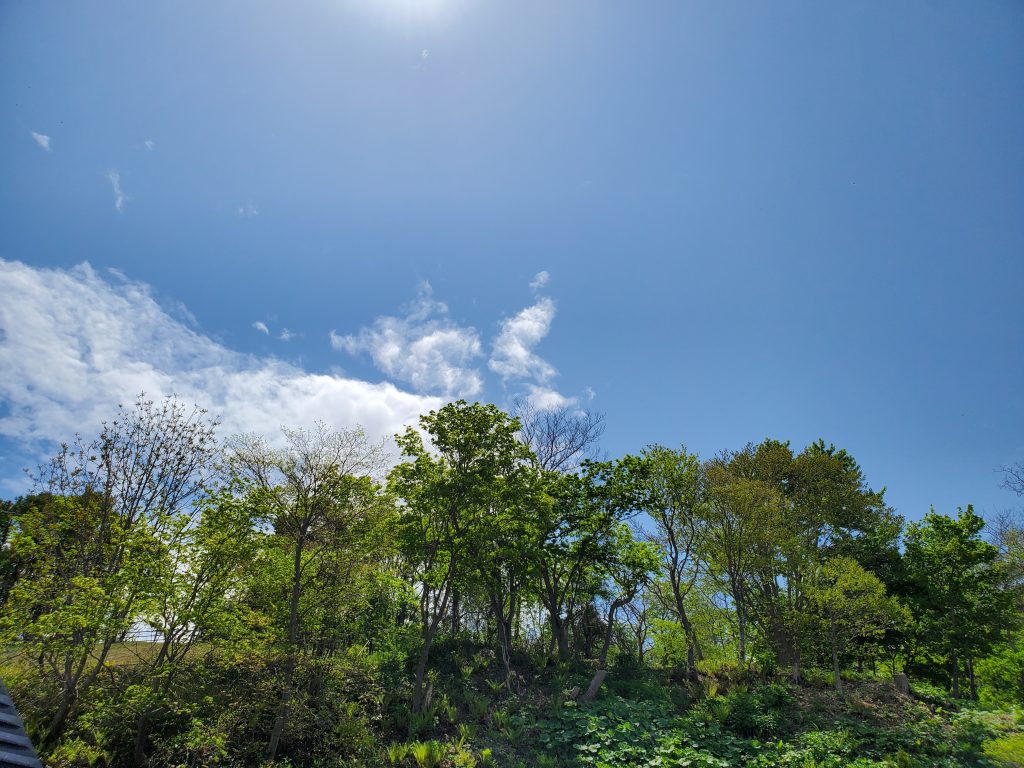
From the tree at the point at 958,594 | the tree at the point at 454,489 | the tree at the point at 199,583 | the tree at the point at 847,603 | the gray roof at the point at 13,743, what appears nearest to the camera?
the gray roof at the point at 13,743

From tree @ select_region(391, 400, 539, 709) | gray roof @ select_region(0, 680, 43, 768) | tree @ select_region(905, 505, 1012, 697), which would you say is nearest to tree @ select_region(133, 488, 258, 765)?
tree @ select_region(391, 400, 539, 709)

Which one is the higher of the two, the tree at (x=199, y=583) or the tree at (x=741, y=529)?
the tree at (x=741, y=529)

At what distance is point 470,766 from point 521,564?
9.05m

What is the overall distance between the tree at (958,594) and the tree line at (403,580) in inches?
3.5

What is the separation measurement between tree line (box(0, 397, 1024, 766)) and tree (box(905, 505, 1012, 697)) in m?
0.09

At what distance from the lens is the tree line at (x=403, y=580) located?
9.84 metres

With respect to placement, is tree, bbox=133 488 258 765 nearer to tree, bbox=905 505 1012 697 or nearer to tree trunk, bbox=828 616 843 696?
tree trunk, bbox=828 616 843 696

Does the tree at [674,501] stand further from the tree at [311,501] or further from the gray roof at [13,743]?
the gray roof at [13,743]

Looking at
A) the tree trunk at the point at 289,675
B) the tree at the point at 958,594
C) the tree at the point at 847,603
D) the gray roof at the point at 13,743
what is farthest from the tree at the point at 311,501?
the tree at the point at 958,594

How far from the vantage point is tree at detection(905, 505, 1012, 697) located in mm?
18906

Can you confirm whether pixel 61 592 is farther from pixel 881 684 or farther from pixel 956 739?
pixel 881 684

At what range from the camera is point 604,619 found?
899 inches

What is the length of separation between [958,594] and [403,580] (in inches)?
916

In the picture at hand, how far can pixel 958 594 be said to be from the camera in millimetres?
19562
